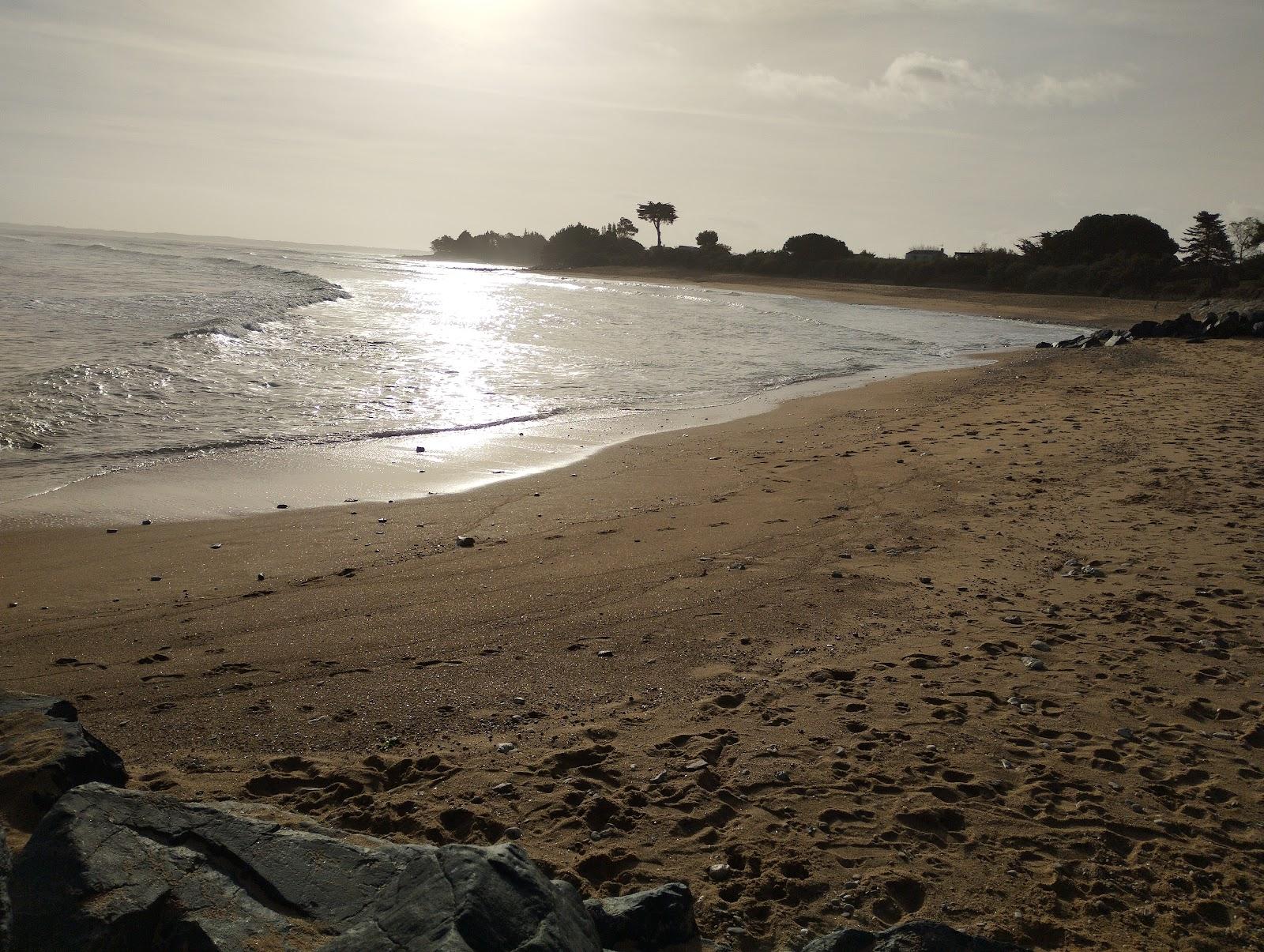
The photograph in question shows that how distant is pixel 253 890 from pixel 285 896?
3.9 inches

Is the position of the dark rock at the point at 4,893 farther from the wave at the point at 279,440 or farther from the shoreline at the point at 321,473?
the wave at the point at 279,440

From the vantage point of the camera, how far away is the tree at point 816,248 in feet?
232

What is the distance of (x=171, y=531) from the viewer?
6781 millimetres

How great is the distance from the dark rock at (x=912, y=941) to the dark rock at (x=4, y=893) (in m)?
2.10

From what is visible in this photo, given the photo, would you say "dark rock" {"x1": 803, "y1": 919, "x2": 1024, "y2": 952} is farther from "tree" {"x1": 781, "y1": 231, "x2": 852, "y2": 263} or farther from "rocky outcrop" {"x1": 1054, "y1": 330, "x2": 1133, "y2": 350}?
"tree" {"x1": 781, "y1": 231, "x2": 852, "y2": 263}

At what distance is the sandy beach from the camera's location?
3.05m

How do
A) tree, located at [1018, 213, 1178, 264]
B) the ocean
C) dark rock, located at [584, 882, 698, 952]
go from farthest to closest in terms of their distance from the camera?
tree, located at [1018, 213, 1178, 264] < the ocean < dark rock, located at [584, 882, 698, 952]

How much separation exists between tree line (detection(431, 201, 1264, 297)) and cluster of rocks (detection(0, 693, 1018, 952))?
43.4 meters

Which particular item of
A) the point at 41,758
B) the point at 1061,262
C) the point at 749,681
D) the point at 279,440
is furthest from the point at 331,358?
the point at 1061,262

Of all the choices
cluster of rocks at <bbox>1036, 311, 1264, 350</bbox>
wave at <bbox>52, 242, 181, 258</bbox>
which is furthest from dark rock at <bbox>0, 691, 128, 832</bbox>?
wave at <bbox>52, 242, 181, 258</bbox>

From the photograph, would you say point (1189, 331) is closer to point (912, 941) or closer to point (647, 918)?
point (912, 941)

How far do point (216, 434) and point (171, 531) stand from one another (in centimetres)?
399

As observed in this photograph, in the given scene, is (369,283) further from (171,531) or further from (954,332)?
(171,531)

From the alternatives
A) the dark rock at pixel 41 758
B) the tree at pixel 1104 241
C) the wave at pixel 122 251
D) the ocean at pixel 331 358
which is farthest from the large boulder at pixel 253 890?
the tree at pixel 1104 241
